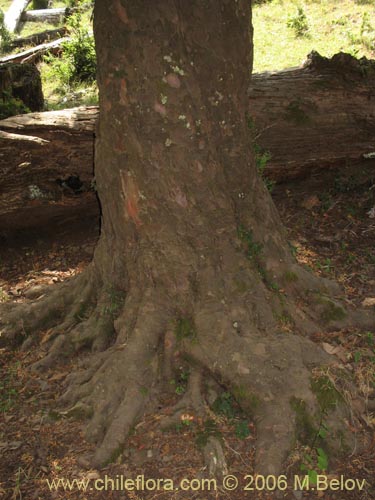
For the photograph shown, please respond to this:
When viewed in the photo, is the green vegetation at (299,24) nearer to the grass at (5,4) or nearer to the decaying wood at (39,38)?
the decaying wood at (39,38)

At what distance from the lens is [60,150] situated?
520 centimetres

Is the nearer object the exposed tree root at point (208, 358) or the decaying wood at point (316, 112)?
the exposed tree root at point (208, 358)

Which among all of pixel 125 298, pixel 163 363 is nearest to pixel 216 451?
pixel 163 363

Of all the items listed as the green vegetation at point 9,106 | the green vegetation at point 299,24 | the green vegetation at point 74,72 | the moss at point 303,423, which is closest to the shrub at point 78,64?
the green vegetation at point 74,72

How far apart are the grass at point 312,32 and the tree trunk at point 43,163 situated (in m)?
5.29

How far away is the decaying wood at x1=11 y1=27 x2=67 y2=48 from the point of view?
500 inches

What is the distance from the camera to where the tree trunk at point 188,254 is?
3.04m

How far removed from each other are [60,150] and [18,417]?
2803 millimetres

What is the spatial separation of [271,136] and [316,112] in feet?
1.86

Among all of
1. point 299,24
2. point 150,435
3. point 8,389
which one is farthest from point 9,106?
point 299,24

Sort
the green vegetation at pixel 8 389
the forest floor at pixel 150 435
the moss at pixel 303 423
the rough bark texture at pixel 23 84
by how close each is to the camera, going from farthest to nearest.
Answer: the rough bark texture at pixel 23 84 → the green vegetation at pixel 8 389 → the moss at pixel 303 423 → the forest floor at pixel 150 435

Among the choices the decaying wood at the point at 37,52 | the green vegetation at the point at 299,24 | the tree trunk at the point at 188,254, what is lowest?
the tree trunk at the point at 188,254

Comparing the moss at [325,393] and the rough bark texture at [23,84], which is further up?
the rough bark texture at [23,84]

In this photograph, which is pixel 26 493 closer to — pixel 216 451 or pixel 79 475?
pixel 79 475
